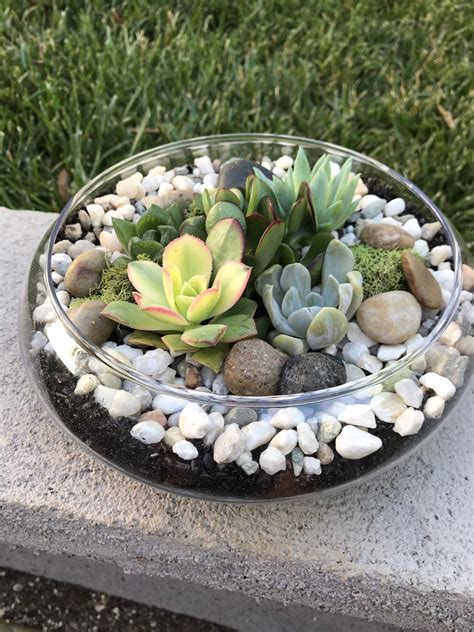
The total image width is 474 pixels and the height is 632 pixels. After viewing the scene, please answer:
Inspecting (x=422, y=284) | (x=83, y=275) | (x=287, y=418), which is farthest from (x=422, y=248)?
(x=83, y=275)

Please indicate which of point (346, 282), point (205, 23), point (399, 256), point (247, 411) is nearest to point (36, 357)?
point (247, 411)

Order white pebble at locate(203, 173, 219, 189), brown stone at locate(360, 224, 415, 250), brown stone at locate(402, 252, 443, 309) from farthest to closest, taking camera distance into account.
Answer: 1. white pebble at locate(203, 173, 219, 189)
2. brown stone at locate(360, 224, 415, 250)
3. brown stone at locate(402, 252, 443, 309)

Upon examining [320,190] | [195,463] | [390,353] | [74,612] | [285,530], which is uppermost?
[320,190]

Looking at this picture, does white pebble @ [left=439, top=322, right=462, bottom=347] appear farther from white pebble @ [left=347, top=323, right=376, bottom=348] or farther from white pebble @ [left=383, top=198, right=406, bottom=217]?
white pebble @ [left=383, top=198, right=406, bottom=217]

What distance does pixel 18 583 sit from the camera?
1401 mm

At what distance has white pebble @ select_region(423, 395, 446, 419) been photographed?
3.39 ft

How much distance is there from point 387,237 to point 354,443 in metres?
0.43

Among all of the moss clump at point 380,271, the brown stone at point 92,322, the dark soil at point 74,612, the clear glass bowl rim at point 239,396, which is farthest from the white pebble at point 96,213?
the dark soil at point 74,612

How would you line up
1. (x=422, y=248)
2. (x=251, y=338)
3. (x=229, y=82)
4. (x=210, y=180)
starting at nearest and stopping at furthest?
(x=251, y=338)
(x=422, y=248)
(x=210, y=180)
(x=229, y=82)

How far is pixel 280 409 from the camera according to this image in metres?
0.95

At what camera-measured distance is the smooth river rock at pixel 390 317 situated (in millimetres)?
1093

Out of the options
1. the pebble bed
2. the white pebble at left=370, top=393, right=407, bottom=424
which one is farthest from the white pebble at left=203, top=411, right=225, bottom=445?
the white pebble at left=370, top=393, right=407, bottom=424

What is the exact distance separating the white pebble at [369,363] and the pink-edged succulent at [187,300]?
17 centimetres

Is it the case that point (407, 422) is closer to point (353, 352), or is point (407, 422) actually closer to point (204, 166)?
point (353, 352)
